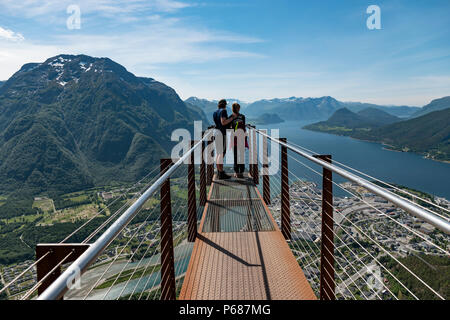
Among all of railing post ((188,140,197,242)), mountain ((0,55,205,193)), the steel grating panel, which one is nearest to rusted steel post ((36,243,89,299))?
railing post ((188,140,197,242))

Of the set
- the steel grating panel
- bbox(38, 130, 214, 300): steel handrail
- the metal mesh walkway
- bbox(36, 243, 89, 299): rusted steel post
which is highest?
bbox(38, 130, 214, 300): steel handrail

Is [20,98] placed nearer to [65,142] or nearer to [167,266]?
[65,142]

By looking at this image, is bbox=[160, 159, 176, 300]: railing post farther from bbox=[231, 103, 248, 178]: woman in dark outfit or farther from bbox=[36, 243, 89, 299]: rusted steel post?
bbox=[231, 103, 248, 178]: woman in dark outfit

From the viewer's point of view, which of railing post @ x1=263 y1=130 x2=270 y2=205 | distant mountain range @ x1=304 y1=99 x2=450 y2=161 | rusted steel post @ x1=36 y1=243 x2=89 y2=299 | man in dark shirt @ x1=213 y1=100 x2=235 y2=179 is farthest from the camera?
distant mountain range @ x1=304 y1=99 x2=450 y2=161

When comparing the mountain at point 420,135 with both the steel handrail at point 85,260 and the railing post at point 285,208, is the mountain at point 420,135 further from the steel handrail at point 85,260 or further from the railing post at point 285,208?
the steel handrail at point 85,260

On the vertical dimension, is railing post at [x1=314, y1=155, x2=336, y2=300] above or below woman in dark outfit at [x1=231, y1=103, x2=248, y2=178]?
below

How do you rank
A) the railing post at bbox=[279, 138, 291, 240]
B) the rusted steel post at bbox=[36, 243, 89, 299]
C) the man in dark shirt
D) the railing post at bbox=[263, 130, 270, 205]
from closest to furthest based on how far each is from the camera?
the rusted steel post at bbox=[36, 243, 89, 299] < the railing post at bbox=[279, 138, 291, 240] < the railing post at bbox=[263, 130, 270, 205] < the man in dark shirt

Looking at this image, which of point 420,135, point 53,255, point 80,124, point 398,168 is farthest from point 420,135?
point 80,124

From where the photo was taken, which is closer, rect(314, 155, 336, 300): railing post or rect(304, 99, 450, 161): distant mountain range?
rect(314, 155, 336, 300): railing post

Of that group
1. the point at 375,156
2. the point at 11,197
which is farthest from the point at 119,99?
the point at 375,156
